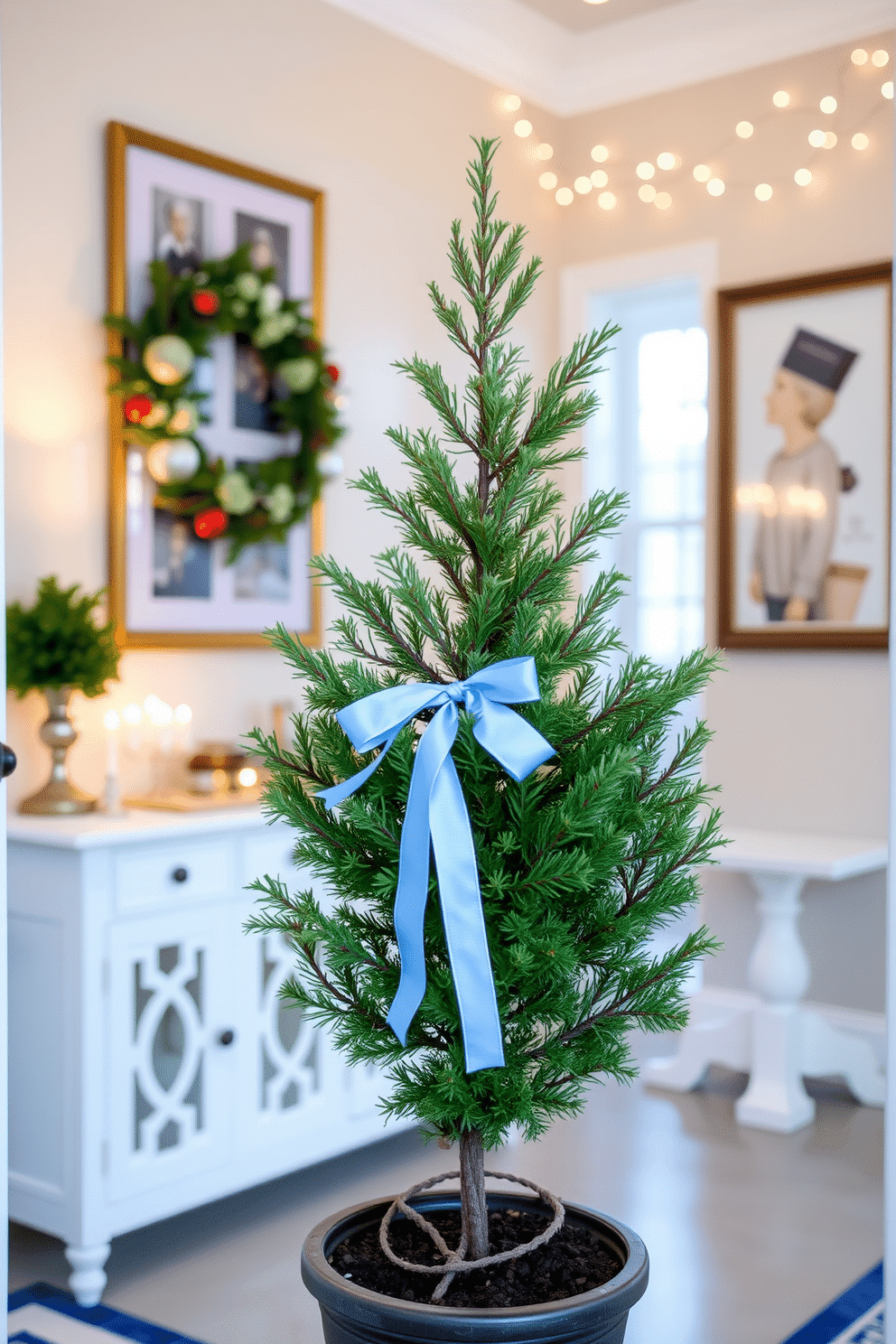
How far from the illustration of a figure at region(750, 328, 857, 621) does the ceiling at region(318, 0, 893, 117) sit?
93 centimetres

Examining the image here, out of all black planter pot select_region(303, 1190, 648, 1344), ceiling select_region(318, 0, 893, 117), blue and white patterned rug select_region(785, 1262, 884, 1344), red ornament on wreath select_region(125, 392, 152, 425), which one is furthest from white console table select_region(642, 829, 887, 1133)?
black planter pot select_region(303, 1190, 648, 1344)

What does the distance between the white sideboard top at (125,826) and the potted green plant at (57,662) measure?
0.24 ft

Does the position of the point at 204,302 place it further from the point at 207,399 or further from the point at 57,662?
the point at 57,662

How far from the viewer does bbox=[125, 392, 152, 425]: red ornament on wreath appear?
10.6 feet

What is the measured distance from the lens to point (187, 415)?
130 inches

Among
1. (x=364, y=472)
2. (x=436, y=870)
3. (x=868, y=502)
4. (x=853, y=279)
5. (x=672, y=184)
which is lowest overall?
(x=436, y=870)

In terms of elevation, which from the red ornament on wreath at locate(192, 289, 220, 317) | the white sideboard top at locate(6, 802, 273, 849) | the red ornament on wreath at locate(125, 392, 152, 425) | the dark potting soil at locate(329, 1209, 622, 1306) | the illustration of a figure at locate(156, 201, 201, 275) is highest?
the illustration of a figure at locate(156, 201, 201, 275)

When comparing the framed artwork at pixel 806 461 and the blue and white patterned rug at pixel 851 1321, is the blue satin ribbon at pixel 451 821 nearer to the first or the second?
the blue and white patterned rug at pixel 851 1321

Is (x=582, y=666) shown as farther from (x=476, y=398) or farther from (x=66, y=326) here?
(x=66, y=326)

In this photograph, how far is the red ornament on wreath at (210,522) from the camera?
340 centimetres

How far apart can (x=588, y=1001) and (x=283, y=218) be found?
3027 mm

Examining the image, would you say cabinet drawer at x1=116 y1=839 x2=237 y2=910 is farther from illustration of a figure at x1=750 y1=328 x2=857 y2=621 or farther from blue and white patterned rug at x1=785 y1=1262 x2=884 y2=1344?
illustration of a figure at x1=750 y1=328 x2=857 y2=621

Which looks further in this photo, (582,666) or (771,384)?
(771,384)

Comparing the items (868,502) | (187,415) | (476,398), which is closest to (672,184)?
(868,502)
